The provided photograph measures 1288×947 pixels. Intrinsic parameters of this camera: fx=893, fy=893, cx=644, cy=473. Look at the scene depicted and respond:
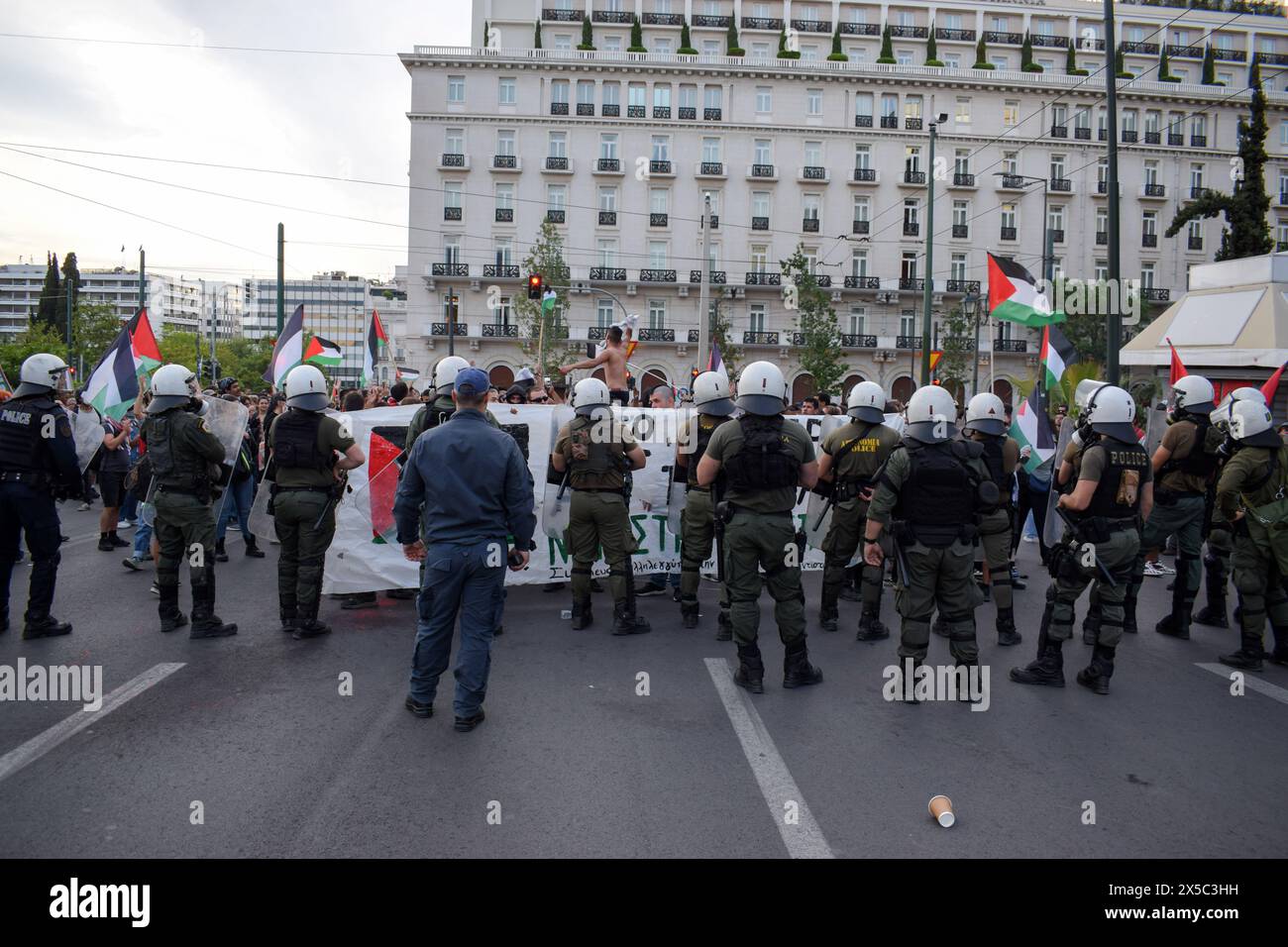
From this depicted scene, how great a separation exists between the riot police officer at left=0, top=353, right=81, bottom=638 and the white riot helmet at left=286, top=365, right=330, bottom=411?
1774mm

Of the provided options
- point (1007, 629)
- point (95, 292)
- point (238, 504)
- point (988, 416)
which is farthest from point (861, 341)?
point (95, 292)

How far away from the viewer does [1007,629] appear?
7555 mm

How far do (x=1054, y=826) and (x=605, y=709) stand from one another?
2.56m

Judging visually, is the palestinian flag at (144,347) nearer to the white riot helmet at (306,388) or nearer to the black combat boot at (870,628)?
the white riot helmet at (306,388)

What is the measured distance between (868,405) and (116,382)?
8613 millimetres

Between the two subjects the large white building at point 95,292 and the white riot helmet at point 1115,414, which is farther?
the large white building at point 95,292

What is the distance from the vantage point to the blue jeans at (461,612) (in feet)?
17.1

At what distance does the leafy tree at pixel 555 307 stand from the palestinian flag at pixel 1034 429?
121 feet

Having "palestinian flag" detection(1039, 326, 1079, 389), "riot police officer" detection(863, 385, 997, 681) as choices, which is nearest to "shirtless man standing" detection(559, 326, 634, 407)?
"riot police officer" detection(863, 385, 997, 681)

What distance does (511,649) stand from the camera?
6875 millimetres

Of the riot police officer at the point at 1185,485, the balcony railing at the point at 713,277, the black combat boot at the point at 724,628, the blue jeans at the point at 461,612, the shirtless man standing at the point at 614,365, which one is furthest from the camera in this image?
the balcony railing at the point at 713,277

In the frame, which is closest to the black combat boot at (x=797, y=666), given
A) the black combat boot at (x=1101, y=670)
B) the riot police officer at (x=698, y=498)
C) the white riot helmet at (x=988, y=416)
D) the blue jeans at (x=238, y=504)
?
the riot police officer at (x=698, y=498)

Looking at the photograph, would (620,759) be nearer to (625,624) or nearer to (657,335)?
(625,624)
